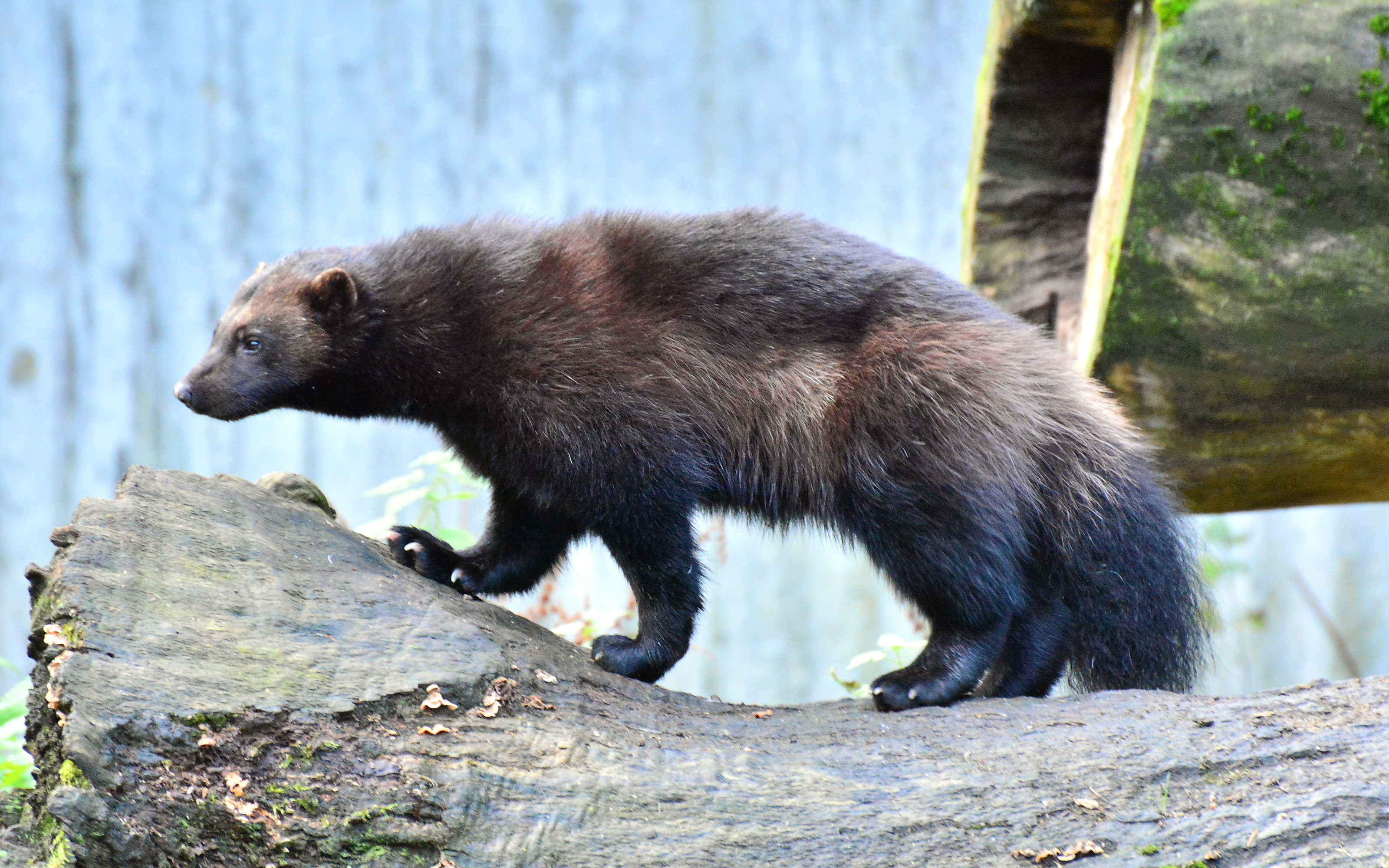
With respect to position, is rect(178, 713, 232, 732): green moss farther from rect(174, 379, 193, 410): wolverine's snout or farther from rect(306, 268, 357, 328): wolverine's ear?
rect(306, 268, 357, 328): wolverine's ear

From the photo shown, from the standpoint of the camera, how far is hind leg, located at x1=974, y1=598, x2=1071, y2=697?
3.30m

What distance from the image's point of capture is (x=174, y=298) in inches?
235

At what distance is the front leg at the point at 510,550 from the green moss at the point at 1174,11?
2.49 meters

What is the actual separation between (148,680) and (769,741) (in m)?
1.30

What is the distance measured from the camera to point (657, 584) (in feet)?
10.6

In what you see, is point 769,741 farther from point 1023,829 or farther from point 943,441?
point 943,441

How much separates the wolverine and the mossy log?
516 millimetres

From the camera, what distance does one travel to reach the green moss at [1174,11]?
3518mm

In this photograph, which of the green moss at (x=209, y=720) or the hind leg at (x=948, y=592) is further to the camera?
the hind leg at (x=948, y=592)

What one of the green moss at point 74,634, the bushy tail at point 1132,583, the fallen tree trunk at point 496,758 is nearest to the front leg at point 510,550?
the fallen tree trunk at point 496,758

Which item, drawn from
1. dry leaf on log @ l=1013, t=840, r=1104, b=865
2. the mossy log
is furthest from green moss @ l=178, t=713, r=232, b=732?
the mossy log

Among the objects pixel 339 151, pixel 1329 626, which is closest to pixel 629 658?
pixel 339 151

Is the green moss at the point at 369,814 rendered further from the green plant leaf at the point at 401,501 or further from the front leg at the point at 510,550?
the green plant leaf at the point at 401,501

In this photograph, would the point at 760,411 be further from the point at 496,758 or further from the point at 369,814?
the point at 369,814
